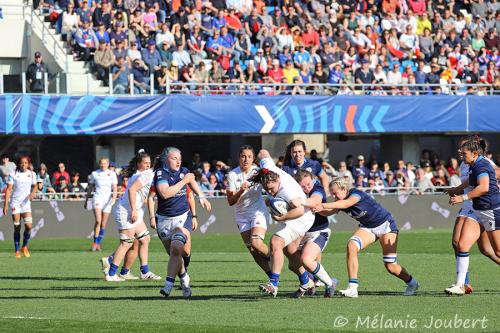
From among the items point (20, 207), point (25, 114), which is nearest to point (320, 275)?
point (20, 207)

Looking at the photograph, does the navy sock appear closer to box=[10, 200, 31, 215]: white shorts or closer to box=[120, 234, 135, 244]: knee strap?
box=[120, 234, 135, 244]: knee strap

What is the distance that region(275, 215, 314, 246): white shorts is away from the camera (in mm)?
14062

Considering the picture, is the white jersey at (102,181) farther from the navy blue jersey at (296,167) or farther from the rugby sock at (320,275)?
the rugby sock at (320,275)

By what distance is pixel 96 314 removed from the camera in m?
12.8

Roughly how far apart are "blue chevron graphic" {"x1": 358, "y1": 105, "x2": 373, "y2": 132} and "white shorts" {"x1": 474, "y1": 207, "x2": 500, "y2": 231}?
20.6 m

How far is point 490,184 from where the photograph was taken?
46.6ft

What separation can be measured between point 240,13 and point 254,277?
1938cm

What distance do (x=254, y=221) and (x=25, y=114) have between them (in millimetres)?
16792

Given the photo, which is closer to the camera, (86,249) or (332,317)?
(332,317)

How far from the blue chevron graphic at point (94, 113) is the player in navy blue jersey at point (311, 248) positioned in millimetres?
17665

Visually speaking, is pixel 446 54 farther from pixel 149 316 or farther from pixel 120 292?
pixel 149 316

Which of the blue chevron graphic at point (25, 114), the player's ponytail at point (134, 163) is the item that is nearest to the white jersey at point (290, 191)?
the player's ponytail at point (134, 163)

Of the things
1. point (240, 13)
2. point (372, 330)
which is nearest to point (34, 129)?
point (240, 13)

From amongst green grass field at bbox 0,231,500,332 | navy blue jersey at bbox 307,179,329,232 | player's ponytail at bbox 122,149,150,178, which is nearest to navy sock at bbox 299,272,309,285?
green grass field at bbox 0,231,500,332
